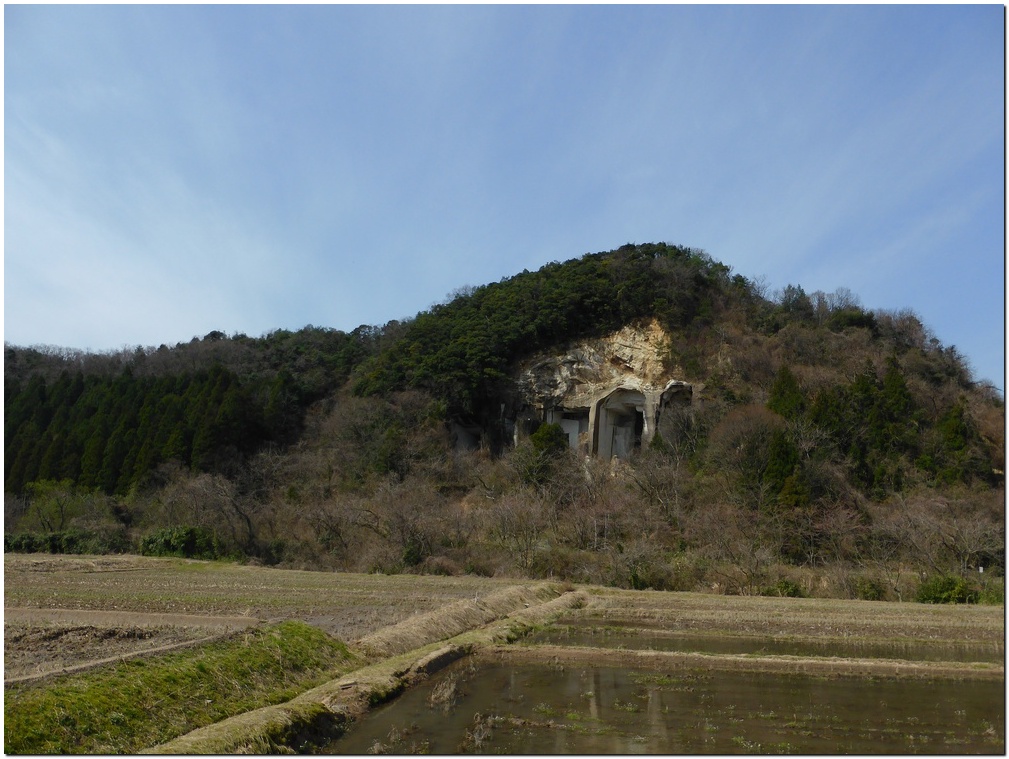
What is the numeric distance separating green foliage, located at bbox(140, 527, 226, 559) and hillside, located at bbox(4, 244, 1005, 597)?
0.11m

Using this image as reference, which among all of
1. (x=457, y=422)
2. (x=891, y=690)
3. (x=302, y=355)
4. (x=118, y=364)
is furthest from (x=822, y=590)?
(x=118, y=364)

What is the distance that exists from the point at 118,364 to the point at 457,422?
40.7 meters

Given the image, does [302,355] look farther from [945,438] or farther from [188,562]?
[945,438]

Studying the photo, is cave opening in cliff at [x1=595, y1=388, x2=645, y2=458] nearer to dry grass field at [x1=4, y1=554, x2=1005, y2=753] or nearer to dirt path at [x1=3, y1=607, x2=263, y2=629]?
dry grass field at [x1=4, y1=554, x2=1005, y2=753]

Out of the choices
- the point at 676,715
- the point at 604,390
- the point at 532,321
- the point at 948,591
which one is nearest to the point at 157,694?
the point at 676,715

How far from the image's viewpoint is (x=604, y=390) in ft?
159

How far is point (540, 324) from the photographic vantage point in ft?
162

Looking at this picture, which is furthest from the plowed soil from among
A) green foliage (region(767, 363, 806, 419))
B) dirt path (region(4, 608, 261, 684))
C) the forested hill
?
green foliage (region(767, 363, 806, 419))

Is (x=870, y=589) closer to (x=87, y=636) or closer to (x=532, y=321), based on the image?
(x=87, y=636)

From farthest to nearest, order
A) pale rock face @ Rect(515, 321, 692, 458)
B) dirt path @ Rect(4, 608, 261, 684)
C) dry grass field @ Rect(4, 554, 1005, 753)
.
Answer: pale rock face @ Rect(515, 321, 692, 458) → dry grass field @ Rect(4, 554, 1005, 753) → dirt path @ Rect(4, 608, 261, 684)

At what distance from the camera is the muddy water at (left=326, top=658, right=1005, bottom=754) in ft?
22.7

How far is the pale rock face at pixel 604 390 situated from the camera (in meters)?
47.2

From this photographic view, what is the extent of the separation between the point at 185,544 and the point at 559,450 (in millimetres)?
19646

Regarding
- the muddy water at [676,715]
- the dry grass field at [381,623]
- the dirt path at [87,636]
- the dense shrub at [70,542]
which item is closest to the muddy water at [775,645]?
the dry grass field at [381,623]
